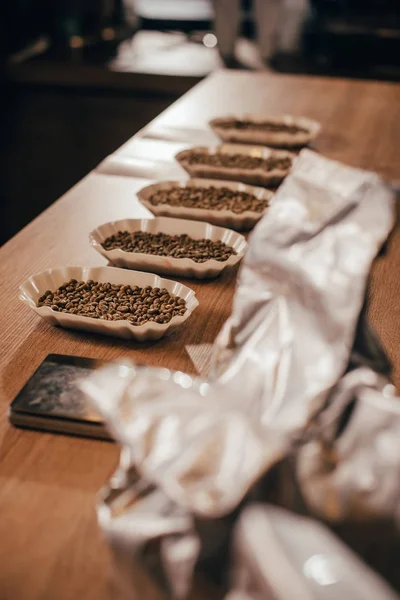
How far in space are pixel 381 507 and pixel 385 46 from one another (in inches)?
215

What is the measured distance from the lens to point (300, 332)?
2.58 feet

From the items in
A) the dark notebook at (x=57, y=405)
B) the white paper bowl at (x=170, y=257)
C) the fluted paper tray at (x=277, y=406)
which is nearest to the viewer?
the fluted paper tray at (x=277, y=406)

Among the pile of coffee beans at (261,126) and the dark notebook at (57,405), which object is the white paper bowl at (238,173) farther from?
the dark notebook at (57,405)

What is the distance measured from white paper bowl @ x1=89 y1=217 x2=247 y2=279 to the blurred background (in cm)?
253

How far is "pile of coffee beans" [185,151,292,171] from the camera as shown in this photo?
1.86 meters

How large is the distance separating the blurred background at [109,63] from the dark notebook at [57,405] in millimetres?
2997

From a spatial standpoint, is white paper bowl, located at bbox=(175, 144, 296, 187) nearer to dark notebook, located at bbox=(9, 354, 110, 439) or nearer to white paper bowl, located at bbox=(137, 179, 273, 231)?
white paper bowl, located at bbox=(137, 179, 273, 231)

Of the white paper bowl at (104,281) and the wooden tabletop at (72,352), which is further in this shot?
the white paper bowl at (104,281)

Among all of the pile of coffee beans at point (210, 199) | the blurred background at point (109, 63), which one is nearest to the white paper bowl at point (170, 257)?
the pile of coffee beans at point (210, 199)

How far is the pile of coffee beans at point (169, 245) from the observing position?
4.47 feet

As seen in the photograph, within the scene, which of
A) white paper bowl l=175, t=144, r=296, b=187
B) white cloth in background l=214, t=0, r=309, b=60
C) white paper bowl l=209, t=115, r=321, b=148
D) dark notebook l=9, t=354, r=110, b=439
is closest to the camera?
dark notebook l=9, t=354, r=110, b=439

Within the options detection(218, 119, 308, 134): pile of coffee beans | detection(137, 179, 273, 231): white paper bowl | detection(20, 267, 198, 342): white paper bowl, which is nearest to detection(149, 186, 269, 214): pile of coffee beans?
detection(137, 179, 273, 231): white paper bowl

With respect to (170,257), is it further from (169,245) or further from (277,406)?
(277,406)

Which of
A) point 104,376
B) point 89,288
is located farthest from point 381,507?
point 89,288
